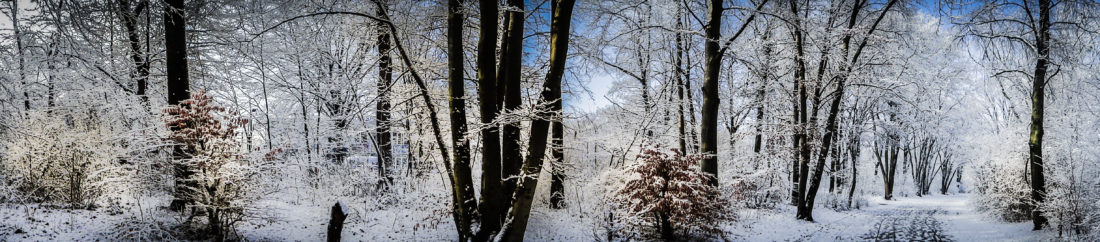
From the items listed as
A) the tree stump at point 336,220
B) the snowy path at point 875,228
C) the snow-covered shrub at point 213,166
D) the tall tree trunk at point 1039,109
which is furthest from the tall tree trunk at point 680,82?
the snow-covered shrub at point 213,166

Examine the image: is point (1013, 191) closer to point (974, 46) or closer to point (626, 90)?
point (974, 46)

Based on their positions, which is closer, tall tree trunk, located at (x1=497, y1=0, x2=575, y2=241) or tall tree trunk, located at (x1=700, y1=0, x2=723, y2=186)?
tall tree trunk, located at (x1=497, y1=0, x2=575, y2=241)

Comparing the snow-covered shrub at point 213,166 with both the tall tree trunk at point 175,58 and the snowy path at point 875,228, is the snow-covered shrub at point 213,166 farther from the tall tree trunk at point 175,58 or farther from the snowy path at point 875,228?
the snowy path at point 875,228

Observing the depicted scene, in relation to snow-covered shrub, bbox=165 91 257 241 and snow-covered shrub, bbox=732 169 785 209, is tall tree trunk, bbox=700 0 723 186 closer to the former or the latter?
snow-covered shrub, bbox=732 169 785 209

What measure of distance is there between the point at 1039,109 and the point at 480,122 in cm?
1156

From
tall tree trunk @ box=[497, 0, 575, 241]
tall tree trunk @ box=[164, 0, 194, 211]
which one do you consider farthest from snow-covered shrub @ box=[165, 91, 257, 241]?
tall tree trunk @ box=[497, 0, 575, 241]

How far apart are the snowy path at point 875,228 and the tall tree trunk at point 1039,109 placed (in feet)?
2.07

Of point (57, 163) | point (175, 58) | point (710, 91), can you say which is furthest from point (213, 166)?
point (710, 91)

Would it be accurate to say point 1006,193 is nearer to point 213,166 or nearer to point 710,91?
point 710,91

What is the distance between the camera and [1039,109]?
948 centimetres

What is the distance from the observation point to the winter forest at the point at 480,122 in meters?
5.72

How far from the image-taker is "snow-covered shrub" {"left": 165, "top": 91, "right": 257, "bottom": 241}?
19.1 ft

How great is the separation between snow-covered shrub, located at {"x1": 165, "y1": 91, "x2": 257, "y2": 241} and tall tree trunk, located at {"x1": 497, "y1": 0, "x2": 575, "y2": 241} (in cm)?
343

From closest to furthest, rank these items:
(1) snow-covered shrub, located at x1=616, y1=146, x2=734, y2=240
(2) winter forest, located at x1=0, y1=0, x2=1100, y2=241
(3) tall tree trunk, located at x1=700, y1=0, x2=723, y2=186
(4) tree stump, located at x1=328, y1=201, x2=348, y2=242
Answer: (2) winter forest, located at x1=0, y1=0, x2=1100, y2=241, (4) tree stump, located at x1=328, y1=201, x2=348, y2=242, (1) snow-covered shrub, located at x1=616, y1=146, x2=734, y2=240, (3) tall tree trunk, located at x1=700, y1=0, x2=723, y2=186
